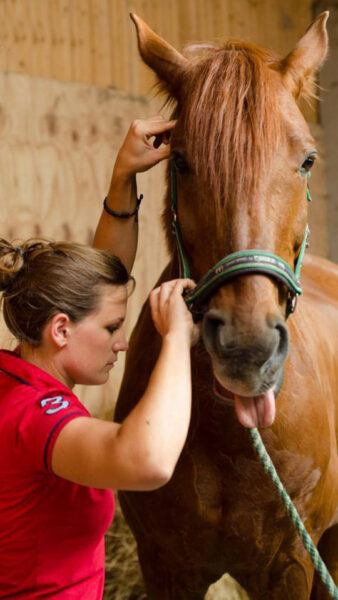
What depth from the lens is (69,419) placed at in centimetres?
112

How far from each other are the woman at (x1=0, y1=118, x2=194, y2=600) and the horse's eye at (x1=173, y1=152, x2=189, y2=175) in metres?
0.16

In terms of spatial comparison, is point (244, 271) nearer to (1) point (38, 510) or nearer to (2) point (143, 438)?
(2) point (143, 438)

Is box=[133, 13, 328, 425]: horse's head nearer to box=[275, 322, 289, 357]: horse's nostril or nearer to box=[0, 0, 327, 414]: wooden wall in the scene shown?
box=[275, 322, 289, 357]: horse's nostril

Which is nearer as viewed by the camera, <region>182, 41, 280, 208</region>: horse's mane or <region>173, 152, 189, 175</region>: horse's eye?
<region>182, 41, 280, 208</region>: horse's mane

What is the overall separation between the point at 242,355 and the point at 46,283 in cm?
42

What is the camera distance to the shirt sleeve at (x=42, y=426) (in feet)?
3.67

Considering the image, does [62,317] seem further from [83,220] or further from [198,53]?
[83,220]

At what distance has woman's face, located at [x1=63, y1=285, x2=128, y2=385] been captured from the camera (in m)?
1.32

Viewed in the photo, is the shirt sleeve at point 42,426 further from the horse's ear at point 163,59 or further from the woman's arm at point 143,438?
the horse's ear at point 163,59

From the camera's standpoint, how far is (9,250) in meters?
1.36

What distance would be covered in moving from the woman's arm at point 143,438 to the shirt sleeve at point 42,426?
0.06 feet

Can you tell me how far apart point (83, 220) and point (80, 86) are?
2.12 feet

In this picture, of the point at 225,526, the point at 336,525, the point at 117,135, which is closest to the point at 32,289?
the point at 225,526

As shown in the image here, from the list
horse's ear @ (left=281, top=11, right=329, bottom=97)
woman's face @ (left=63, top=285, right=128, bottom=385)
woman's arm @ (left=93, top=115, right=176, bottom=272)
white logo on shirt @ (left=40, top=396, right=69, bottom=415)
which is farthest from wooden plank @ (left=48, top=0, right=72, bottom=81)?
white logo on shirt @ (left=40, top=396, right=69, bottom=415)
